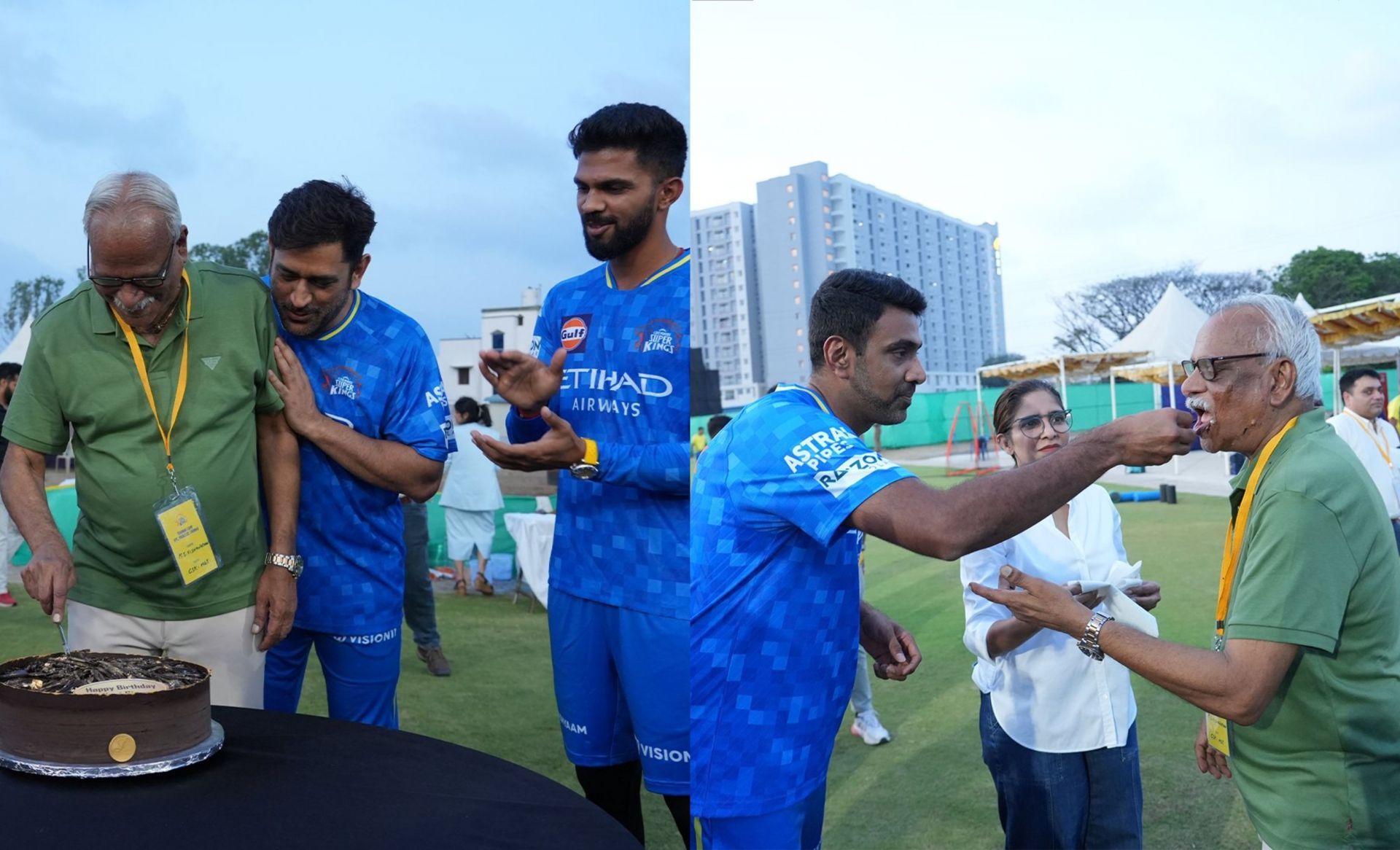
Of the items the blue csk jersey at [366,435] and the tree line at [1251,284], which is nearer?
the blue csk jersey at [366,435]

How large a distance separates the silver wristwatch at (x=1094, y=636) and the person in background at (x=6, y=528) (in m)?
1.86

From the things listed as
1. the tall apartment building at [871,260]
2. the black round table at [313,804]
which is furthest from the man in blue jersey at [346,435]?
the tall apartment building at [871,260]

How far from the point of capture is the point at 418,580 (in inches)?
86.3

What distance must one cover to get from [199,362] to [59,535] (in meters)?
0.40

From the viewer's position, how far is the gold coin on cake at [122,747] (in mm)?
1284

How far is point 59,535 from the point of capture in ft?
6.18

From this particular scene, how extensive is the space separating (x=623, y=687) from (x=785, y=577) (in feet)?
2.27

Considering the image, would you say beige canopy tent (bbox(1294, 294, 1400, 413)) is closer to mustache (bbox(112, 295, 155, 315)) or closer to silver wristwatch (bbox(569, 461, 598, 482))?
silver wristwatch (bbox(569, 461, 598, 482))

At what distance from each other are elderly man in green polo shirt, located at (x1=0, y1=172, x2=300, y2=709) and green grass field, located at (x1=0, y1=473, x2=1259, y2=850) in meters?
0.17

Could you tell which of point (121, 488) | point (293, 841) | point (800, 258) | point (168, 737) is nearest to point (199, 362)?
point (121, 488)

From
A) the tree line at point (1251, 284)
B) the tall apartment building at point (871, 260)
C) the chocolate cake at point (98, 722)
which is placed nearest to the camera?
the chocolate cake at point (98, 722)

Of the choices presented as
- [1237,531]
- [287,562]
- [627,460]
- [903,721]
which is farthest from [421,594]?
[903,721]

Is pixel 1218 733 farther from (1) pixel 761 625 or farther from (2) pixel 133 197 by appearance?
(2) pixel 133 197

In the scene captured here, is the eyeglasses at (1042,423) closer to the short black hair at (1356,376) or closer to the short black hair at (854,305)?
the short black hair at (854,305)
